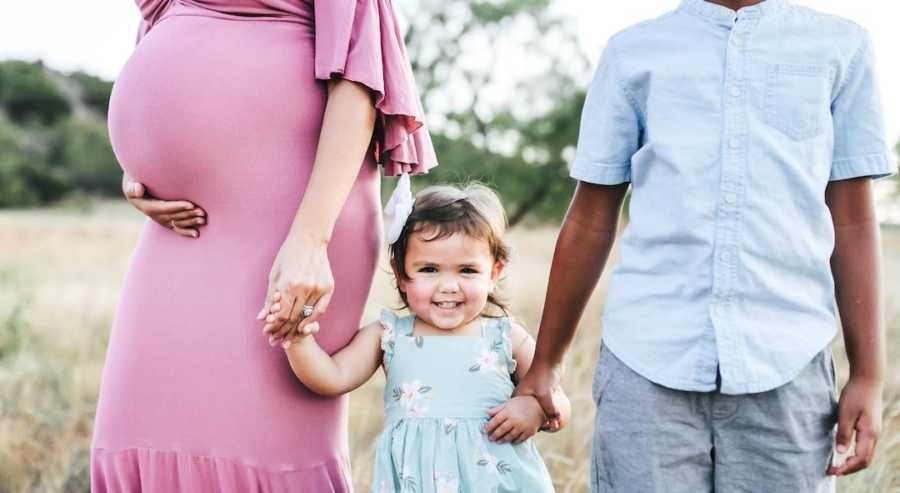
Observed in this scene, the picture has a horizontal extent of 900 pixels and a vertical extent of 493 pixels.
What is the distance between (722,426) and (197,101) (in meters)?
1.22

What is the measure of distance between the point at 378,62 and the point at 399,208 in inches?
15.1

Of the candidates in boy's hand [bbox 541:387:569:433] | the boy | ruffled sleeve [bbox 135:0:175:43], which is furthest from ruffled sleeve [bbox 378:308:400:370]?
ruffled sleeve [bbox 135:0:175:43]

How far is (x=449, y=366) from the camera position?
2.21 meters

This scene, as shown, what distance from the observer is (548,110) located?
30.4 ft

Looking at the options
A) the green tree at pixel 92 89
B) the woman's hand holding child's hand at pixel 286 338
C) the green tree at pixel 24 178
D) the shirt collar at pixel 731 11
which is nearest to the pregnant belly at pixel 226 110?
the woman's hand holding child's hand at pixel 286 338

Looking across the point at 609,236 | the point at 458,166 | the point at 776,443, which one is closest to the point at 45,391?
the point at 609,236

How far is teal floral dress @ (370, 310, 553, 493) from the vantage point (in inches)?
83.2

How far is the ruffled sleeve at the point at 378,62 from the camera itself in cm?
202

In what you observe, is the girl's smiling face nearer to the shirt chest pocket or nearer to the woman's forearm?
the woman's forearm

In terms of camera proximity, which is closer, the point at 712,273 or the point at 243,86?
the point at 712,273

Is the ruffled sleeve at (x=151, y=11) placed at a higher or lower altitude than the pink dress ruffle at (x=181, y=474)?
higher

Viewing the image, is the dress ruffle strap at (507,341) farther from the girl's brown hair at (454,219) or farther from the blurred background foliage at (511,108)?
the blurred background foliage at (511,108)

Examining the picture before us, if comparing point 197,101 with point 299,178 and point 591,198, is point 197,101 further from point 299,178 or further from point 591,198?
point 591,198

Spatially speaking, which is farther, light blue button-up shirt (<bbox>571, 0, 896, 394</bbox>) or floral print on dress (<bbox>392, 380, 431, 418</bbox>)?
floral print on dress (<bbox>392, 380, 431, 418</bbox>)
